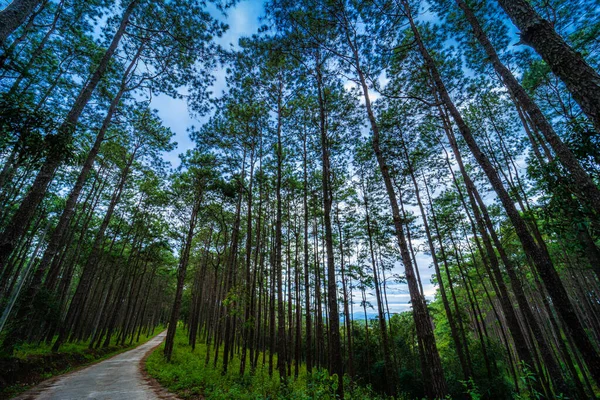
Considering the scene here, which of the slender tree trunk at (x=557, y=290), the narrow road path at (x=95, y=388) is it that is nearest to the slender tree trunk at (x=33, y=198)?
the narrow road path at (x=95, y=388)

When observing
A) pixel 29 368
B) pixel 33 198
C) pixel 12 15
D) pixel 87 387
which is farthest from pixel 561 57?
pixel 29 368

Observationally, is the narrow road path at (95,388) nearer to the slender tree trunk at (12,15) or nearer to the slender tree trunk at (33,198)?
the slender tree trunk at (33,198)

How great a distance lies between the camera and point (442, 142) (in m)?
13.4

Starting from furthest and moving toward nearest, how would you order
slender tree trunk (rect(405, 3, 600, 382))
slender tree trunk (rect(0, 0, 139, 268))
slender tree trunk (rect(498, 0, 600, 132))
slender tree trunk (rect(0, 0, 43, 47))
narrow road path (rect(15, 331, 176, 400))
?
narrow road path (rect(15, 331, 176, 400))
slender tree trunk (rect(0, 0, 139, 268))
slender tree trunk (rect(0, 0, 43, 47))
slender tree trunk (rect(405, 3, 600, 382))
slender tree trunk (rect(498, 0, 600, 132))

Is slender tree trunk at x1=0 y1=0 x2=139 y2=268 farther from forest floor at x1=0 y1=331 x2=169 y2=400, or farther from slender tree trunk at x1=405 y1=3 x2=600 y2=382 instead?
slender tree trunk at x1=405 y1=3 x2=600 y2=382

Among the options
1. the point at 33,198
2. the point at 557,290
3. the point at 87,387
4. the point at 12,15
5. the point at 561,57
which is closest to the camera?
the point at 561,57

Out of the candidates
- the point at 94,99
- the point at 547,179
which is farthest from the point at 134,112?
the point at 547,179

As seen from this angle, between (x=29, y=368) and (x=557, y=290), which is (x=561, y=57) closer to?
(x=557, y=290)

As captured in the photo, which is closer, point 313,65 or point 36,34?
point 313,65

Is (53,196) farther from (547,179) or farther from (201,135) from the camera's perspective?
(547,179)

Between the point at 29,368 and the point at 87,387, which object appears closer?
the point at 87,387

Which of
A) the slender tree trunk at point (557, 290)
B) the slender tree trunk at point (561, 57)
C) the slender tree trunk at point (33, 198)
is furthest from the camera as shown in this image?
the slender tree trunk at point (33, 198)

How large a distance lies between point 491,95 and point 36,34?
82.2 feet

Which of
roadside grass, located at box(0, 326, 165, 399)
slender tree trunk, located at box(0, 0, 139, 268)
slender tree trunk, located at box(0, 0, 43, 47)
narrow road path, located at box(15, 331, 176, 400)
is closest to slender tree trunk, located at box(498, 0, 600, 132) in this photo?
slender tree trunk, located at box(0, 0, 139, 268)
